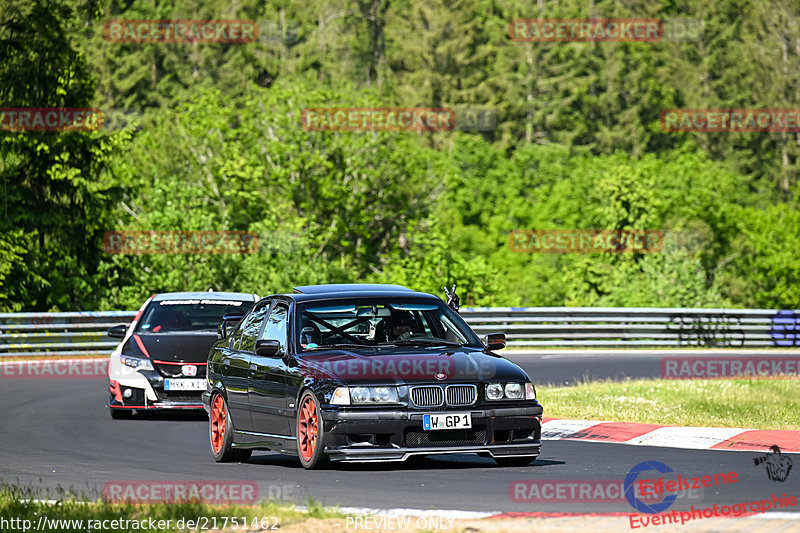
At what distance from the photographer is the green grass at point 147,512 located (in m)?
8.12

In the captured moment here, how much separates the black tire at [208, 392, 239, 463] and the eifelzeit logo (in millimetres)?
4708

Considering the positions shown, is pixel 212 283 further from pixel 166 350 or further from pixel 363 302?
pixel 363 302

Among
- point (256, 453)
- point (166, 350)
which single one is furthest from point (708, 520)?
point (166, 350)

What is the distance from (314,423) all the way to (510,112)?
270 ft

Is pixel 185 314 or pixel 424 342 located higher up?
pixel 424 342

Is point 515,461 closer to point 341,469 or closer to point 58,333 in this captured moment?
point 341,469

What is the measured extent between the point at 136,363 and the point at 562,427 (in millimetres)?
5597

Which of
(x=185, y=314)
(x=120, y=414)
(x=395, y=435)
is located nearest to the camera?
(x=395, y=435)

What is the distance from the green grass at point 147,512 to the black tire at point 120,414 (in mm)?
8447

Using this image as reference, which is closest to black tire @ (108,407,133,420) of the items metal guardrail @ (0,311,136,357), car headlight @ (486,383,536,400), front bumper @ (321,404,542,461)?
front bumper @ (321,404,542,461)

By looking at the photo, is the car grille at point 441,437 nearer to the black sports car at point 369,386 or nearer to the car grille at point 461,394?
the black sports car at point 369,386

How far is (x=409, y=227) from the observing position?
51.0 metres

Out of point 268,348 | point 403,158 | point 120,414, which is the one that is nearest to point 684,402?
point 120,414

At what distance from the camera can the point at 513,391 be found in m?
11.2
